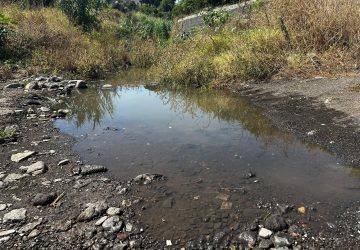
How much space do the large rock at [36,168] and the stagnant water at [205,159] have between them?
529 millimetres

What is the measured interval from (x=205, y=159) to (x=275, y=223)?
1.53 meters

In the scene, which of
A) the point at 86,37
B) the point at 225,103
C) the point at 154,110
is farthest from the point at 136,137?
the point at 86,37

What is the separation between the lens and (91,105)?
25.0 ft

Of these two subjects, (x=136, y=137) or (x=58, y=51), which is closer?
(x=136, y=137)

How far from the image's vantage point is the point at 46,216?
3.09 meters

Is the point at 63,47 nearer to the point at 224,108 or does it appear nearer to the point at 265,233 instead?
the point at 224,108

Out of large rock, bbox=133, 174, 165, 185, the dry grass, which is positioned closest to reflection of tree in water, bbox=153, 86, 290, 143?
large rock, bbox=133, 174, 165, 185

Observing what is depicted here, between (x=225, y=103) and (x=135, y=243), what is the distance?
5004 millimetres

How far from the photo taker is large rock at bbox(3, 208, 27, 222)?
119 inches

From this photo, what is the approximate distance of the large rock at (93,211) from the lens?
304 cm

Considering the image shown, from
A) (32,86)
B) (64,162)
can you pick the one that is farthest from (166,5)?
(64,162)

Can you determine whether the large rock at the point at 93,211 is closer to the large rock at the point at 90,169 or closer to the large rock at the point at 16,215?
the large rock at the point at 16,215

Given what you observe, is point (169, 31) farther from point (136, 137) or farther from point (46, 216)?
point (46, 216)

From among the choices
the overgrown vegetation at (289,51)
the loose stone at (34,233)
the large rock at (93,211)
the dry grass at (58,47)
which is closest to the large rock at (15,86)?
the dry grass at (58,47)
